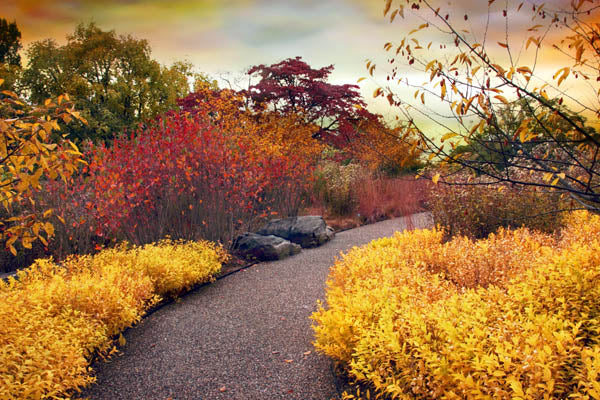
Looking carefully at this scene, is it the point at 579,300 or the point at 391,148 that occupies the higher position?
the point at 391,148

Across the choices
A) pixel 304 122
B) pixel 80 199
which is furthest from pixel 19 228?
pixel 304 122

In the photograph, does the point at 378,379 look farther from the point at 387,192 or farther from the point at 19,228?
the point at 387,192

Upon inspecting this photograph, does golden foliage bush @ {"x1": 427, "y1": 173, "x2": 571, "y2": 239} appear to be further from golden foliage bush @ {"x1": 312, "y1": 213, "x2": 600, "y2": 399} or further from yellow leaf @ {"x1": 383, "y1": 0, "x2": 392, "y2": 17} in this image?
yellow leaf @ {"x1": 383, "y1": 0, "x2": 392, "y2": 17}

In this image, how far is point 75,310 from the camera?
344 cm

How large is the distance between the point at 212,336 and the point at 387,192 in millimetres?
7604

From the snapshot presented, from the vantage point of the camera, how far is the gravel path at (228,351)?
9.48 feet

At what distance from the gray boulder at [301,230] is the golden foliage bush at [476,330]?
336 centimetres

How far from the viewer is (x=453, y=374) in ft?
6.71

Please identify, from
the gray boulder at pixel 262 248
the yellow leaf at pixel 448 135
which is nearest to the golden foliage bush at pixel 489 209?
the gray boulder at pixel 262 248

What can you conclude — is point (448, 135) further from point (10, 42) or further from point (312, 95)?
point (10, 42)

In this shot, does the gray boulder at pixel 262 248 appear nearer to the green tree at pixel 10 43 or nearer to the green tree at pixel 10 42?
the green tree at pixel 10 43

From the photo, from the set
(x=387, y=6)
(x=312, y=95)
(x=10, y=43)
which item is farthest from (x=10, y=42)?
(x=387, y=6)

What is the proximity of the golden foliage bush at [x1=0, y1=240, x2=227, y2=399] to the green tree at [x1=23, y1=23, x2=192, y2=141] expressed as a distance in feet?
50.1

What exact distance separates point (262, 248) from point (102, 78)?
59.0 feet
